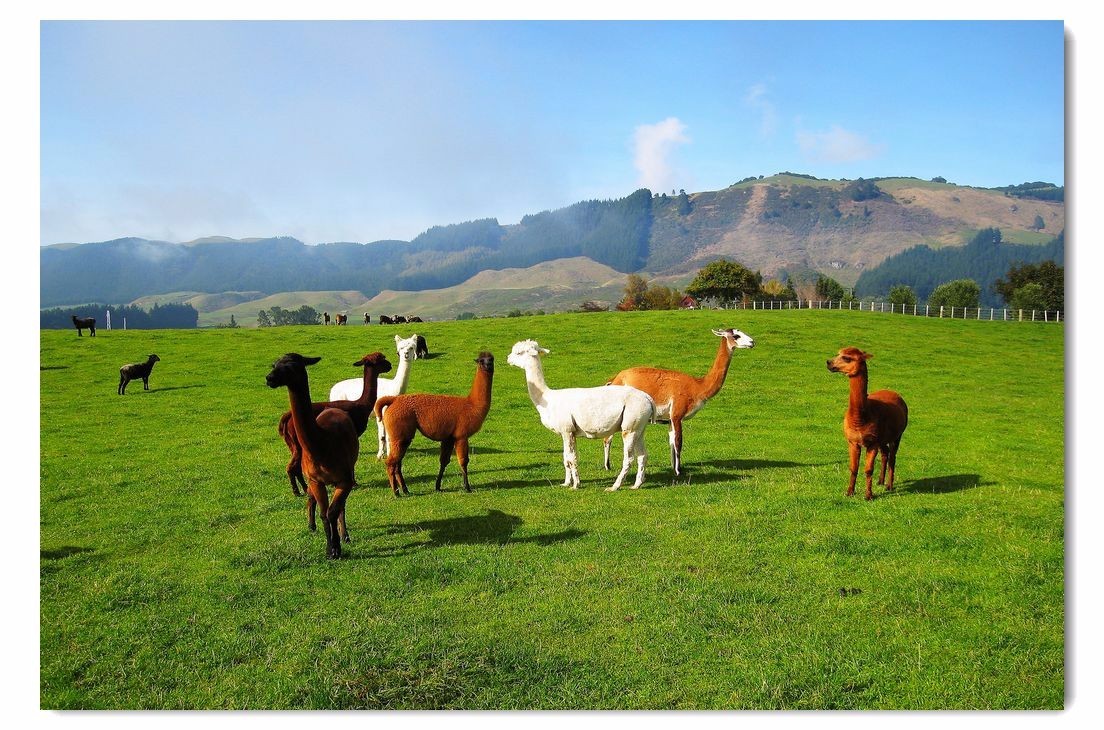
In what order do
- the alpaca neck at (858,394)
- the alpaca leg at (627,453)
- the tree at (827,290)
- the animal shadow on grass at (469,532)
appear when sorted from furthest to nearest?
the tree at (827,290)
the alpaca leg at (627,453)
the alpaca neck at (858,394)
the animal shadow on grass at (469,532)

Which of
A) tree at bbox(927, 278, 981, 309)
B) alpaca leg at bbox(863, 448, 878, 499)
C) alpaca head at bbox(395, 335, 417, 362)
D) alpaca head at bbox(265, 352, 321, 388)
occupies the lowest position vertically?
alpaca leg at bbox(863, 448, 878, 499)

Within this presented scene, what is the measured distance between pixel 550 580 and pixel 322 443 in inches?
90.3

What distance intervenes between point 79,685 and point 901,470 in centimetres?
1024

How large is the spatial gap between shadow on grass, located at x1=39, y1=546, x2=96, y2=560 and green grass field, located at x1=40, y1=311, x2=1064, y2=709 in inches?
1.7

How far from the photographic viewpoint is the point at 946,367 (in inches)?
899

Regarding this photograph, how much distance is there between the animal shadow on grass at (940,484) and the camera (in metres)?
9.25

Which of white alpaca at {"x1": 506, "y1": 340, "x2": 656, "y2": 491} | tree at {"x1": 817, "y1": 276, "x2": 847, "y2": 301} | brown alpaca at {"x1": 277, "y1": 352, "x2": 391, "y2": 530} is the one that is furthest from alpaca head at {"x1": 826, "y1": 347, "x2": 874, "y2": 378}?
tree at {"x1": 817, "y1": 276, "x2": 847, "y2": 301}

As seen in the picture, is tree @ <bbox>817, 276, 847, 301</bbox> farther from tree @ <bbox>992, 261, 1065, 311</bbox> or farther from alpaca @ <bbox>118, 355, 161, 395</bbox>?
alpaca @ <bbox>118, 355, 161, 395</bbox>

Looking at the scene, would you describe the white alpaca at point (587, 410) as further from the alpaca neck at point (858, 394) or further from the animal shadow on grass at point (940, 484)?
the animal shadow on grass at point (940, 484)

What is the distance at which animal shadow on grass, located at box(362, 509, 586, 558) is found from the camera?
734cm

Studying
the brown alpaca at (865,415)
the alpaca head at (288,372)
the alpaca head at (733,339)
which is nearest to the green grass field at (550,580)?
the brown alpaca at (865,415)

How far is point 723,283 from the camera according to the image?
187ft

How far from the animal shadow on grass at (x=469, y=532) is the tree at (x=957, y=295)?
29256 mm
